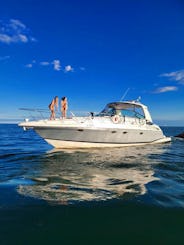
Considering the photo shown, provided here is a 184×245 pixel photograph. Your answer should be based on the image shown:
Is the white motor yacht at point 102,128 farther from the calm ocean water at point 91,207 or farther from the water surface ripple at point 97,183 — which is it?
the calm ocean water at point 91,207

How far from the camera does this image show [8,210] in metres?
4.51

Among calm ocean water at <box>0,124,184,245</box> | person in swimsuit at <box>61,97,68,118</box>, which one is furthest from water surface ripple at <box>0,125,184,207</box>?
person in swimsuit at <box>61,97,68,118</box>

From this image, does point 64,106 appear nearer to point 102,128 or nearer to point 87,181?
point 102,128

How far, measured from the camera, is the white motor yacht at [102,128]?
43.9ft

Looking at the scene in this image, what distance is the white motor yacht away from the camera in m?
13.4

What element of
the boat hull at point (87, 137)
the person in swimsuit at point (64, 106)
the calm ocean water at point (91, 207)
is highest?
the person in swimsuit at point (64, 106)

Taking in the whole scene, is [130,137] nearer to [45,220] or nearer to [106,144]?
[106,144]

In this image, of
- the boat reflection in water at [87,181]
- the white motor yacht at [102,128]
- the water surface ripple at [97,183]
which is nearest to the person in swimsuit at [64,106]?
the white motor yacht at [102,128]

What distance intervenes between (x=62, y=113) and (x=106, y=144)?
3.49 metres

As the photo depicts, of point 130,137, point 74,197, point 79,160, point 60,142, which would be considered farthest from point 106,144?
point 74,197

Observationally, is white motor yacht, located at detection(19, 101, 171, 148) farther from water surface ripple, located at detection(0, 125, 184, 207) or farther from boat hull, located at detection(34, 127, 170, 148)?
water surface ripple, located at detection(0, 125, 184, 207)

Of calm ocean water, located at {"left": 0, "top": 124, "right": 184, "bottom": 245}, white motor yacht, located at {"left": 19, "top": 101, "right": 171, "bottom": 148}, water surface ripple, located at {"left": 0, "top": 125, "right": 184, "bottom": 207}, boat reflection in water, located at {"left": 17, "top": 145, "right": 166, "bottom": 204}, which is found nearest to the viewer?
calm ocean water, located at {"left": 0, "top": 124, "right": 184, "bottom": 245}

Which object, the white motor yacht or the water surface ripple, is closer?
the water surface ripple

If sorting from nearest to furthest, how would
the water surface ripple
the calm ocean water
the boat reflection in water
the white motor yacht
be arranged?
1. the calm ocean water
2. the water surface ripple
3. the boat reflection in water
4. the white motor yacht
